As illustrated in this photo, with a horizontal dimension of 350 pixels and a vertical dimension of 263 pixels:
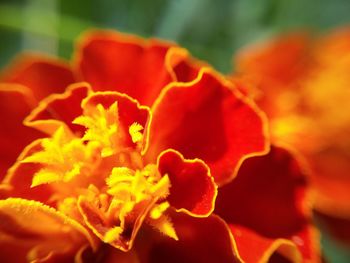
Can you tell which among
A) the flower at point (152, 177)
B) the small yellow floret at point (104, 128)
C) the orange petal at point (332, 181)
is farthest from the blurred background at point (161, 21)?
the small yellow floret at point (104, 128)

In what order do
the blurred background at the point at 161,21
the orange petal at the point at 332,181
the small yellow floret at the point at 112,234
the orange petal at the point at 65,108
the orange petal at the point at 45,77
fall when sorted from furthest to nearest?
the blurred background at the point at 161,21
the orange petal at the point at 332,181
the orange petal at the point at 45,77
the orange petal at the point at 65,108
the small yellow floret at the point at 112,234

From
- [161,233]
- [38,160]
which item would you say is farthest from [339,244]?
[38,160]

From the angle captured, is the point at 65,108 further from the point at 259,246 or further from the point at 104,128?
the point at 259,246

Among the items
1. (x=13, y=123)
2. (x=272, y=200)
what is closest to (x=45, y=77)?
(x=13, y=123)

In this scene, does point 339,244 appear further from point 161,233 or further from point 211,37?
point 161,233

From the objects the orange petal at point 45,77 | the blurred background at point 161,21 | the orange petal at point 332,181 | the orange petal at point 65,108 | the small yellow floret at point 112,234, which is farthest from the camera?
the blurred background at point 161,21

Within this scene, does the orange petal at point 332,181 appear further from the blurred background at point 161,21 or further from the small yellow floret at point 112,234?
the small yellow floret at point 112,234

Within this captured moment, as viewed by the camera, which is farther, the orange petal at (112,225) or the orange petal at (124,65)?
the orange petal at (124,65)
